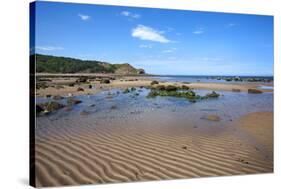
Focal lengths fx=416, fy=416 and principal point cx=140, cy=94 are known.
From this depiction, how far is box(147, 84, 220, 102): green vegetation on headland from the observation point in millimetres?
6234

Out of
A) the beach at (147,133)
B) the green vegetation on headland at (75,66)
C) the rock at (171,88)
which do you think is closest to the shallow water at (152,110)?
the beach at (147,133)

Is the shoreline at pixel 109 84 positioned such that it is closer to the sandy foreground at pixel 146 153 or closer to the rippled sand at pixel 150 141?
the rippled sand at pixel 150 141

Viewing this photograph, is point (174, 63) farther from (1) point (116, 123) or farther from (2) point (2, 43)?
(2) point (2, 43)

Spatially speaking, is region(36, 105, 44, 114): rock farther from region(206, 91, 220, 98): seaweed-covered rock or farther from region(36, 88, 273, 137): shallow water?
region(206, 91, 220, 98): seaweed-covered rock

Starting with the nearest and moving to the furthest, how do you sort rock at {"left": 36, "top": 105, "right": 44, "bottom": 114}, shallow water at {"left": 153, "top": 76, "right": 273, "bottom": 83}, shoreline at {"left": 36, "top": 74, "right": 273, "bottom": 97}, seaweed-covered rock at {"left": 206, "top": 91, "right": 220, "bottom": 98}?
rock at {"left": 36, "top": 105, "right": 44, "bottom": 114}
shoreline at {"left": 36, "top": 74, "right": 273, "bottom": 97}
shallow water at {"left": 153, "top": 76, "right": 273, "bottom": 83}
seaweed-covered rock at {"left": 206, "top": 91, "right": 220, "bottom": 98}

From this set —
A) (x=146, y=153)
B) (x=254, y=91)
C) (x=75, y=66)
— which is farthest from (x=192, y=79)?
(x=75, y=66)

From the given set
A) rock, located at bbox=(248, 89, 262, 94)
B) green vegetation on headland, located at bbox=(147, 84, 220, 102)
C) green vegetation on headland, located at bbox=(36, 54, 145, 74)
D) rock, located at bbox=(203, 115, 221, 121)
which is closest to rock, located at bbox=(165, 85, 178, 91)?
green vegetation on headland, located at bbox=(147, 84, 220, 102)

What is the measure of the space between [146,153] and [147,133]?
0.29m

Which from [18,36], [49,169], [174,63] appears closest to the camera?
[49,169]

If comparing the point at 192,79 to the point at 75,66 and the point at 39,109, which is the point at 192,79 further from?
the point at 39,109

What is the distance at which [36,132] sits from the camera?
5.44 meters

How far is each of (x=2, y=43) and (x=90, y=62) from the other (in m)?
→ 1.24

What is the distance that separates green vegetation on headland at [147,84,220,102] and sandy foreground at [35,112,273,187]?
Result: 1.69ft

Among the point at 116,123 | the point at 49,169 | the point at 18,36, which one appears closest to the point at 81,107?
the point at 116,123
